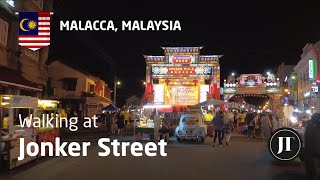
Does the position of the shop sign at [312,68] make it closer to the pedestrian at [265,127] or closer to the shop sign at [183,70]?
the shop sign at [183,70]

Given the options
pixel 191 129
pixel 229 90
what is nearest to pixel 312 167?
pixel 191 129

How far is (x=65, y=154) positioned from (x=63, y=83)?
1394 inches

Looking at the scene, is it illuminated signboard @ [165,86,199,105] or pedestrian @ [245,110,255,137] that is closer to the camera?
pedestrian @ [245,110,255,137]

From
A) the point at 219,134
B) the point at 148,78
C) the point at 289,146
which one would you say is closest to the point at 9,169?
the point at 289,146

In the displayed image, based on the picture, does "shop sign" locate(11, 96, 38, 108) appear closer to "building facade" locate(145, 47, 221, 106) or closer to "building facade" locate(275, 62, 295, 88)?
"building facade" locate(145, 47, 221, 106)

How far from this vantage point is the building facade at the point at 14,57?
868 inches

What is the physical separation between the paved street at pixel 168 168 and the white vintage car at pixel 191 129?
6.67 meters

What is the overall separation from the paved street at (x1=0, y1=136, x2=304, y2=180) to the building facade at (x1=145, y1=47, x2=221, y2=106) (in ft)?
73.8

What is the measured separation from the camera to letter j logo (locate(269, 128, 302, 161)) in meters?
11.8

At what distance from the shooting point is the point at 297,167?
44.2 ft

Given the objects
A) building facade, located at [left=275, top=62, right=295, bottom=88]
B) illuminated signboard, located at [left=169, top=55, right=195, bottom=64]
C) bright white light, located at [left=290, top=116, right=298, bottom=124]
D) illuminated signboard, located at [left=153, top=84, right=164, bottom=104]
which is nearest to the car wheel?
bright white light, located at [left=290, top=116, right=298, bottom=124]

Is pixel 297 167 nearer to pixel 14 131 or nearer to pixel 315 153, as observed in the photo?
pixel 315 153

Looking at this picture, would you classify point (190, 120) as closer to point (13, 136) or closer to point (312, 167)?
point (13, 136)

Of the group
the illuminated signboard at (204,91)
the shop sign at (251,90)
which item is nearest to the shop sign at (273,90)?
→ the shop sign at (251,90)
